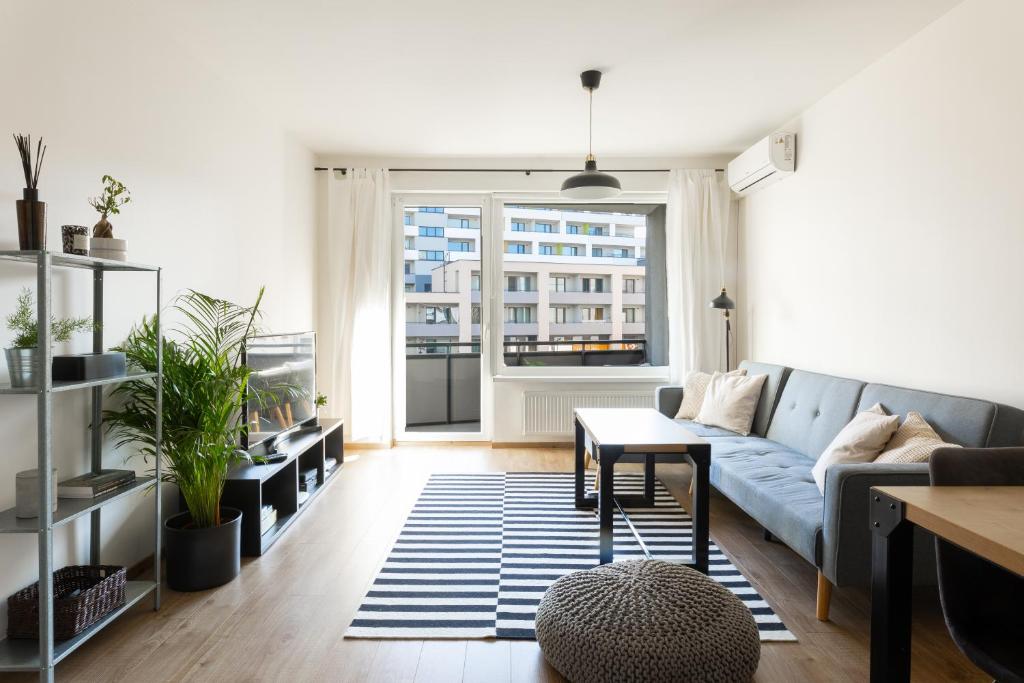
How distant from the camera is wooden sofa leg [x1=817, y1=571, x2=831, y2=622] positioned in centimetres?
229

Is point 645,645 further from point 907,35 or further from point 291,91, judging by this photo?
point 291,91

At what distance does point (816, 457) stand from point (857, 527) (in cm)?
121

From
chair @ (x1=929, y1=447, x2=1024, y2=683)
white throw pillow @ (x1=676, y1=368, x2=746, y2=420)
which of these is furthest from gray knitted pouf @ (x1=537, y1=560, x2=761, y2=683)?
white throw pillow @ (x1=676, y1=368, x2=746, y2=420)

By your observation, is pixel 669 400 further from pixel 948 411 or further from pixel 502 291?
pixel 948 411

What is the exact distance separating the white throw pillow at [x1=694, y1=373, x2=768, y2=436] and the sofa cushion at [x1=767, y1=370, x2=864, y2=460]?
0.15 metres

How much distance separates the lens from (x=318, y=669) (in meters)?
1.98

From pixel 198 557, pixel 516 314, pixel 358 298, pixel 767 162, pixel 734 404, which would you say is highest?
pixel 767 162

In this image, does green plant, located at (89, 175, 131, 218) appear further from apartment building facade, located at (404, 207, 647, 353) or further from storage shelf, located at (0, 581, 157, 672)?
apartment building facade, located at (404, 207, 647, 353)

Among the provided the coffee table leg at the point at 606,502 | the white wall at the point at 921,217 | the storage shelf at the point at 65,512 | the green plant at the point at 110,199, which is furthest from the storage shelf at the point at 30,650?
the white wall at the point at 921,217

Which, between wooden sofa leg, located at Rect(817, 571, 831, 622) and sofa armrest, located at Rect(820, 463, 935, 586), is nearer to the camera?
sofa armrest, located at Rect(820, 463, 935, 586)

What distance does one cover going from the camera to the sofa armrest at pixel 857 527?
2133mm

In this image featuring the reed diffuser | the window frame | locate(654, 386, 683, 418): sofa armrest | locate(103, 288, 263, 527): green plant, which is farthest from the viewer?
the window frame

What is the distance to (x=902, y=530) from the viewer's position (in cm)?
140

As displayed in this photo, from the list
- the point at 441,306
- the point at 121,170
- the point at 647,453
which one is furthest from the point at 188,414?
the point at 441,306
